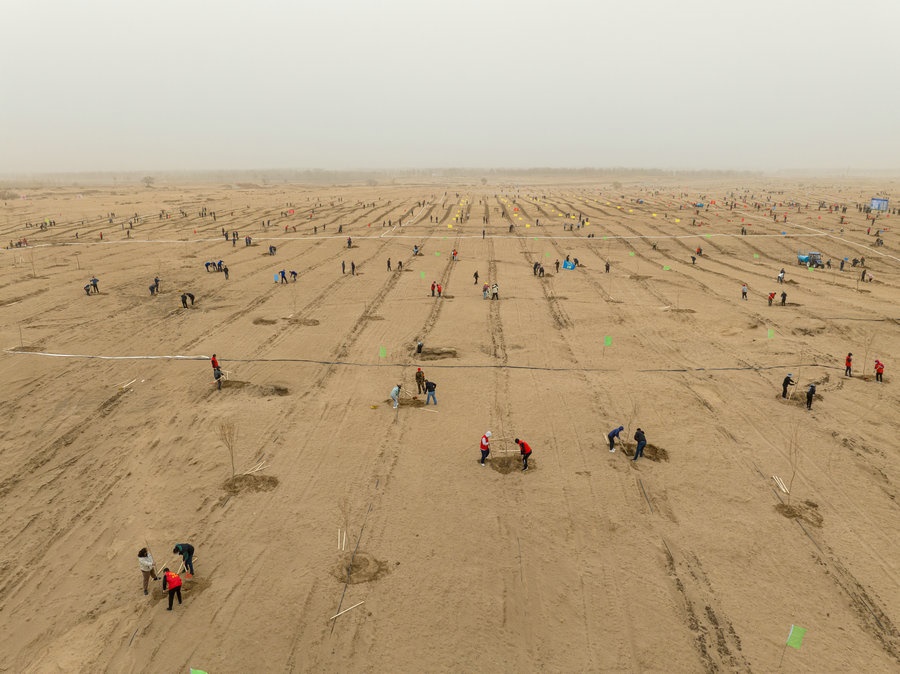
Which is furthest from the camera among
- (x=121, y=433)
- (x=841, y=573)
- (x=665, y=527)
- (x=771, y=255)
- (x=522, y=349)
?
(x=771, y=255)

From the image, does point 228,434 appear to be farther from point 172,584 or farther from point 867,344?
point 867,344

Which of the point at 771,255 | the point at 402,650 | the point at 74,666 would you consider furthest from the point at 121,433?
the point at 771,255

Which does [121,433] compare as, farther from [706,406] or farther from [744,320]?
[744,320]

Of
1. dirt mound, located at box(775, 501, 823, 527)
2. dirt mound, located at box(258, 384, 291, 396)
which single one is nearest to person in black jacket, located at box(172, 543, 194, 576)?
dirt mound, located at box(258, 384, 291, 396)

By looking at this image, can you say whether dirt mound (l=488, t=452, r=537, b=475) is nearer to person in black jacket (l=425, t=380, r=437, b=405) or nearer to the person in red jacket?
the person in red jacket

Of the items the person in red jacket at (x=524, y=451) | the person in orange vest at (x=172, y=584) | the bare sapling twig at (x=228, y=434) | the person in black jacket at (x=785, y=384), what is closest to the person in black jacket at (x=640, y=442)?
the person in red jacket at (x=524, y=451)

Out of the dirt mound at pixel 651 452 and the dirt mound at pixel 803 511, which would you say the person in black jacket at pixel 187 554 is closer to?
the dirt mound at pixel 651 452
